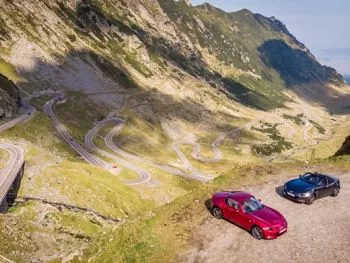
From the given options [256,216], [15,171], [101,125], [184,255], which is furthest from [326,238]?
[101,125]

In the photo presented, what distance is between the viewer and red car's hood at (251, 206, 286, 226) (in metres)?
30.8

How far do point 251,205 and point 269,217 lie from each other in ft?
6.19

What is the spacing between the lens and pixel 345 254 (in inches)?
1121

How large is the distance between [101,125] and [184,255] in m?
174

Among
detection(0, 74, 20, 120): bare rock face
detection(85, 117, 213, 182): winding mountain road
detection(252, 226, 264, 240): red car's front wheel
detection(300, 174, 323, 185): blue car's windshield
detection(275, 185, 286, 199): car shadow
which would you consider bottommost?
detection(85, 117, 213, 182): winding mountain road

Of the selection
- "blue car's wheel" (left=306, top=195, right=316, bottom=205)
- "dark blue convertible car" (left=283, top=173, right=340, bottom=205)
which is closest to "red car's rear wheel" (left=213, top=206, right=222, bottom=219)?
"dark blue convertible car" (left=283, top=173, right=340, bottom=205)

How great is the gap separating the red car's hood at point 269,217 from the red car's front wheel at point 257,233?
75 centimetres

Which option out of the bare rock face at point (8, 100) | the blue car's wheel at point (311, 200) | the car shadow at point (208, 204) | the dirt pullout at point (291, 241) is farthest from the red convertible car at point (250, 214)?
the bare rock face at point (8, 100)

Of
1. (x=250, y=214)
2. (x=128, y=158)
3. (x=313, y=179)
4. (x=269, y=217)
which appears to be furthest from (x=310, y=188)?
(x=128, y=158)

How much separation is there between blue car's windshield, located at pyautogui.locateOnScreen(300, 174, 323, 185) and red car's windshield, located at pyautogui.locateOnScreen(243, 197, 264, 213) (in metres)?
9.01

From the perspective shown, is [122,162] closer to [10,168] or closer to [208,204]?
[10,168]

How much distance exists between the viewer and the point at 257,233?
3073 cm

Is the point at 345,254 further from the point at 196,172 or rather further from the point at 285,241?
the point at 196,172

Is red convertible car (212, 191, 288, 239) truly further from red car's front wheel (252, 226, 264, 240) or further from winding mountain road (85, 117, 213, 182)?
winding mountain road (85, 117, 213, 182)
